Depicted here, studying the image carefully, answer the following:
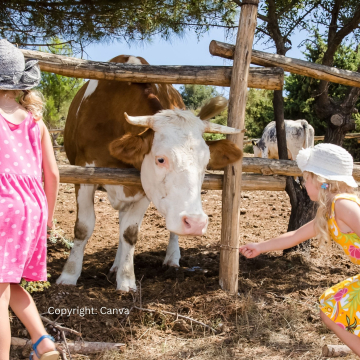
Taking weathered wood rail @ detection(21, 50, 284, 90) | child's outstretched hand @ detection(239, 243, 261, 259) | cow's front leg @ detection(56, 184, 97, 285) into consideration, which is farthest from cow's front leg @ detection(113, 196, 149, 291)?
child's outstretched hand @ detection(239, 243, 261, 259)

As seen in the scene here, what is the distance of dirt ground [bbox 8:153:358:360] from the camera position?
2.70m

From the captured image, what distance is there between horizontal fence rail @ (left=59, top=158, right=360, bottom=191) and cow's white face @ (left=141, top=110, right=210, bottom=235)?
201mm

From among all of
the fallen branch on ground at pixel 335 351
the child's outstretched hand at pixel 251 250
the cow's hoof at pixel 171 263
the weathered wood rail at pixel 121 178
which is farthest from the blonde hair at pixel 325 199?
the cow's hoof at pixel 171 263

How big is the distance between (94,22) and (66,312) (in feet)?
11.9

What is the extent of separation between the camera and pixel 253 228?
5859 mm

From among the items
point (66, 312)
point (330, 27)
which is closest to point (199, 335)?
point (66, 312)

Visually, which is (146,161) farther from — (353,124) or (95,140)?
(353,124)

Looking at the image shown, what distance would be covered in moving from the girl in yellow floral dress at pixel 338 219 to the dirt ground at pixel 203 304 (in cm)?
54

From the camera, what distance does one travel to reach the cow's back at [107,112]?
3885mm

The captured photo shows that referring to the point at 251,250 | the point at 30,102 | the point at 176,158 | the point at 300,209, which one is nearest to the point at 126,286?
the point at 176,158

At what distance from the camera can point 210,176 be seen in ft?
11.9

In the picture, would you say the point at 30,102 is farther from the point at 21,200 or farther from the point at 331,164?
the point at 331,164

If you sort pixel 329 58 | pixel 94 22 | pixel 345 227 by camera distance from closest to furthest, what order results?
1. pixel 345 227
2. pixel 329 58
3. pixel 94 22

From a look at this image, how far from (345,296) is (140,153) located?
6.06ft
